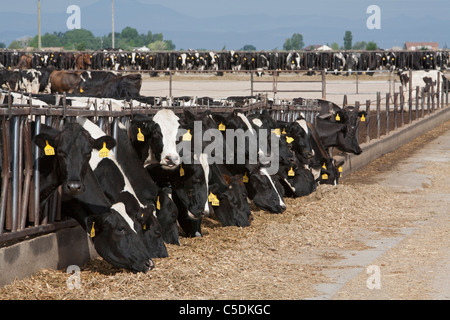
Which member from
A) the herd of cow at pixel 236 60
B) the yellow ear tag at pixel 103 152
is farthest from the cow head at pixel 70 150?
the herd of cow at pixel 236 60

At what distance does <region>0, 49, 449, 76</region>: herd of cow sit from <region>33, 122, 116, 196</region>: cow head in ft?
140

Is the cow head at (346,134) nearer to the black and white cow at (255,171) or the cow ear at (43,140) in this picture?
the black and white cow at (255,171)

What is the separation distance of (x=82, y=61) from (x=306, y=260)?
43.9 m

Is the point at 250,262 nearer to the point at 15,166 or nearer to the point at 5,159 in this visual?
the point at 15,166

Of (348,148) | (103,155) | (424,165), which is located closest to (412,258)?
(103,155)

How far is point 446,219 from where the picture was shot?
11.1 metres

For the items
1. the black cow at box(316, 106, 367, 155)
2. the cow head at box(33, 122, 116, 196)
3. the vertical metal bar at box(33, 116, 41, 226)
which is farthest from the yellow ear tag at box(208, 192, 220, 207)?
the black cow at box(316, 106, 367, 155)

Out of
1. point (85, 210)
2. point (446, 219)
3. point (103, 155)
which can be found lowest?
point (446, 219)

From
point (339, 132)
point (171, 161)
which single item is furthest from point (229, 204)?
point (339, 132)

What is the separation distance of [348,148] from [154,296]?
9.57m

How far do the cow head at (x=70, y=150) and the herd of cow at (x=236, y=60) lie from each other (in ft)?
140

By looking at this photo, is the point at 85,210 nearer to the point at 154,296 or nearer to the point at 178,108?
the point at 154,296

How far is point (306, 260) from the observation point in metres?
8.59

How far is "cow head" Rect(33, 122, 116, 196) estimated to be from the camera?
7.01 metres
